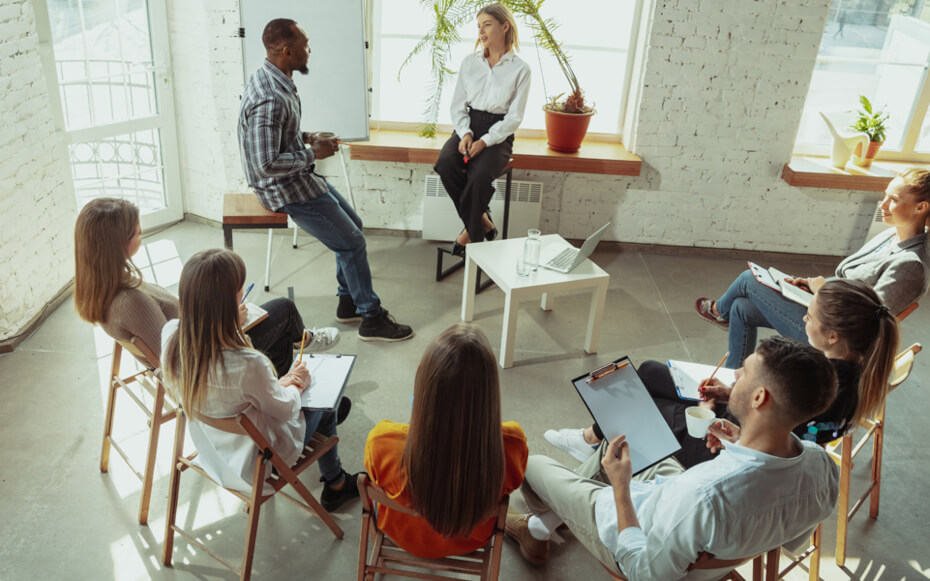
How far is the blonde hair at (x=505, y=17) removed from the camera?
13.3 ft

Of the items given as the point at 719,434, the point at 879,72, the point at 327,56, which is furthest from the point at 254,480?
the point at 879,72

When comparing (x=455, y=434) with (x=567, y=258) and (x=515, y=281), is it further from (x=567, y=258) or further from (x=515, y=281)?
(x=567, y=258)

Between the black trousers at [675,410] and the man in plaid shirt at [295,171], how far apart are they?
Answer: 5.11 ft

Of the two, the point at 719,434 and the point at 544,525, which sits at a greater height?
the point at 719,434

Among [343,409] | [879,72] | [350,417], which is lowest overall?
[350,417]

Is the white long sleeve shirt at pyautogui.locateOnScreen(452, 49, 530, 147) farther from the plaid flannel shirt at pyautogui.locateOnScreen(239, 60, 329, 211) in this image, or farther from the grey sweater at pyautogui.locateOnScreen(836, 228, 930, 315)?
the grey sweater at pyautogui.locateOnScreen(836, 228, 930, 315)

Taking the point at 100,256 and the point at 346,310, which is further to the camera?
the point at 346,310

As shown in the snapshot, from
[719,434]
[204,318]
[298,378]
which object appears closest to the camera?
[204,318]

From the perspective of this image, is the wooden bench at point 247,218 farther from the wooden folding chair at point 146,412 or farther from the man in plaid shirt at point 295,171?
the wooden folding chair at point 146,412

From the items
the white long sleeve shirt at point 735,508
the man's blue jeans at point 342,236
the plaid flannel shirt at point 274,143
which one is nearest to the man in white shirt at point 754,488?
the white long sleeve shirt at point 735,508

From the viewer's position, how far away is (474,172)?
13.9 feet

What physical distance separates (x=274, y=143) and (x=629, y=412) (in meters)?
2.08

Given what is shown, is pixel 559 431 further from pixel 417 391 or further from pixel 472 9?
pixel 472 9

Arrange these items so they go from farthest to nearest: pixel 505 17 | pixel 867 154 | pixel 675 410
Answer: pixel 867 154, pixel 505 17, pixel 675 410
